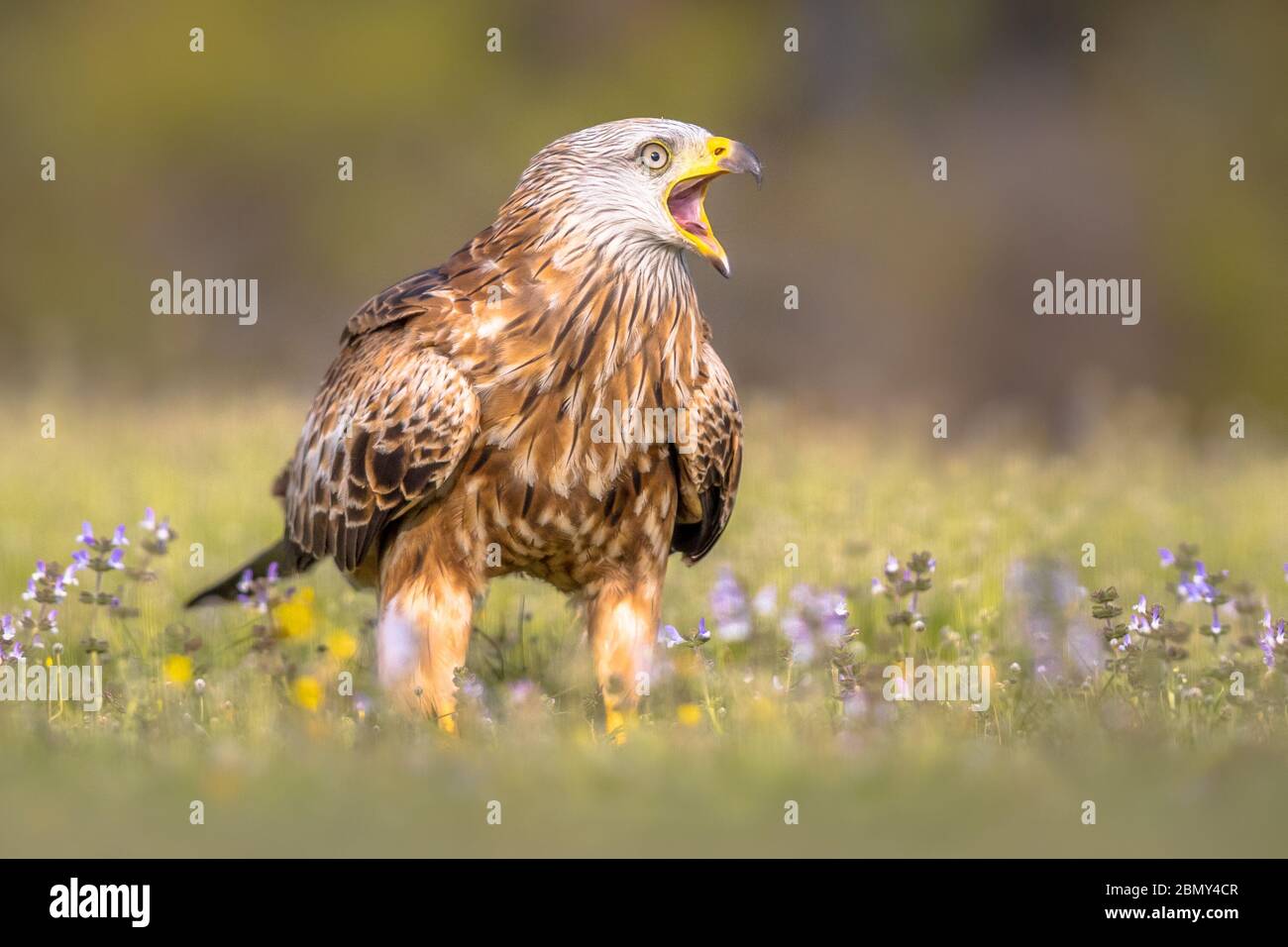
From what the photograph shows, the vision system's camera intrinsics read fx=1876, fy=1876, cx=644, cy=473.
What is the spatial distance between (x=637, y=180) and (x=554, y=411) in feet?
2.61

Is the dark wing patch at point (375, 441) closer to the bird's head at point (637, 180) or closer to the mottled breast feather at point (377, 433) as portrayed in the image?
the mottled breast feather at point (377, 433)

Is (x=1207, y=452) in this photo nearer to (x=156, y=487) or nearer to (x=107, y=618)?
(x=156, y=487)

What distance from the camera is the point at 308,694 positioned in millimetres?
5910

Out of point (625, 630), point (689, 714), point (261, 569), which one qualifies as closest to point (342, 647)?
point (261, 569)

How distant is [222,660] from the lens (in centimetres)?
699

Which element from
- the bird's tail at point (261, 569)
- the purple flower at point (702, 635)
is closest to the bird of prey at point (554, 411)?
the purple flower at point (702, 635)

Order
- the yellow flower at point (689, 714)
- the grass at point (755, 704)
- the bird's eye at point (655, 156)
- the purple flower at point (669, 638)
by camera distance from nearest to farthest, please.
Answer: the grass at point (755, 704) → the yellow flower at point (689, 714) → the bird's eye at point (655, 156) → the purple flower at point (669, 638)

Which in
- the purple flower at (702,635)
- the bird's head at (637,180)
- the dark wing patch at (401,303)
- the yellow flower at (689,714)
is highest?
the bird's head at (637,180)

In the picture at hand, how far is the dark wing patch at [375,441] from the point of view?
5902mm

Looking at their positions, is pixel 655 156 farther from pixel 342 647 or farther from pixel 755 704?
pixel 342 647

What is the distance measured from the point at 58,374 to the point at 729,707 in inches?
350

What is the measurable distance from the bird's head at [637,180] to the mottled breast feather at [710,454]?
0.51 meters

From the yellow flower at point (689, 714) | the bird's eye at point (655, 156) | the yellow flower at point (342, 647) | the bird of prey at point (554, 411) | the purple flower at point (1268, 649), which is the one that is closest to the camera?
the yellow flower at point (689, 714)

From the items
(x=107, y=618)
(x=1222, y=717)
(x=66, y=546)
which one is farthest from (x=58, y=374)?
(x=1222, y=717)
